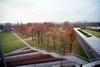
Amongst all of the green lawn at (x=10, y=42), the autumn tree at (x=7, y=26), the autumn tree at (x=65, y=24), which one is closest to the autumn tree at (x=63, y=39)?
the autumn tree at (x=65, y=24)

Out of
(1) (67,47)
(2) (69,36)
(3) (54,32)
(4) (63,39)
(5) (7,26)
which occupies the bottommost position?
(1) (67,47)

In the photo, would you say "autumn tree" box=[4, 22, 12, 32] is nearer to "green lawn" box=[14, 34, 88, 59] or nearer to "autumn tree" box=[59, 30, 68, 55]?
"green lawn" box=[14, 34, 88, 59]

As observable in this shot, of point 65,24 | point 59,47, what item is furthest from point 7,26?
point 65,24

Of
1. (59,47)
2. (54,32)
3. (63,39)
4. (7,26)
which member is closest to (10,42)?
(7,26)

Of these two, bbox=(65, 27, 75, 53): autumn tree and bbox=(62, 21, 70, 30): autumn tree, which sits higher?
bbox=(62, 21, 70, 30): autumn tree

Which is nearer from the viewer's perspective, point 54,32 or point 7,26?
point 7,26

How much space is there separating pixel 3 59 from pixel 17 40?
82 centimetres

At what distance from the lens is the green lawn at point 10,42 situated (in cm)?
A: 414

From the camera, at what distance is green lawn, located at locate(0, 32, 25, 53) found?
4145 mm

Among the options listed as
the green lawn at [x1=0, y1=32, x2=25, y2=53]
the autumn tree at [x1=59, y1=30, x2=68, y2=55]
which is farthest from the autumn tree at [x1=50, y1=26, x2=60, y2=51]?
the green lawn at [x1=0, y1=32, x2=25, y2=53]

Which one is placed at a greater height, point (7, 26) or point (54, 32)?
point (7, 26)

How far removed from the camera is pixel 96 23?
523 centimetres

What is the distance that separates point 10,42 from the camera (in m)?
4.21

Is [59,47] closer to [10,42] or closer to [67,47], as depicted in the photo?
[67,47]
